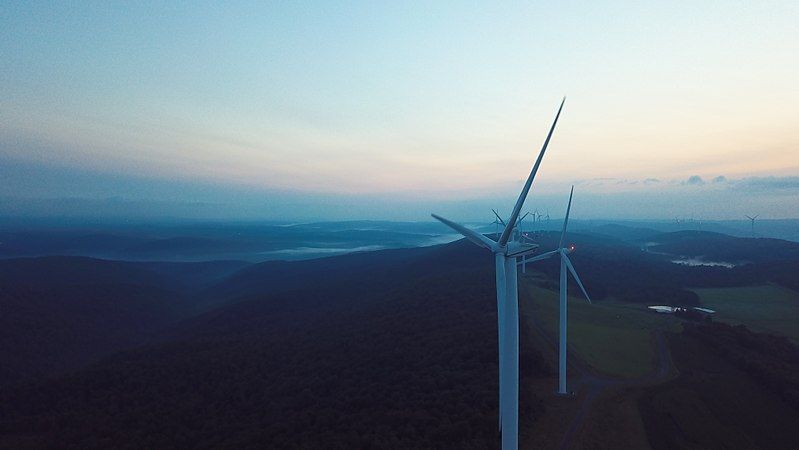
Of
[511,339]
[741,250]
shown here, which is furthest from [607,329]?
[741,250]

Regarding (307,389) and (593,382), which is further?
(307,389)

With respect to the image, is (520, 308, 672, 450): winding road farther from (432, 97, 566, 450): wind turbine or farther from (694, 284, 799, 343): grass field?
(694, 284, 799, 343): grass field

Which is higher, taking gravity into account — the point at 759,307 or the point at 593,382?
the point at 593,382

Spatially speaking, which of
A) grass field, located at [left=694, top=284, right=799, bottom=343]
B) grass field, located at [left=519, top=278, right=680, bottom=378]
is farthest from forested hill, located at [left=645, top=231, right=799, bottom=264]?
grass field, located at [left=519, top=278, right=680, bottom=378]

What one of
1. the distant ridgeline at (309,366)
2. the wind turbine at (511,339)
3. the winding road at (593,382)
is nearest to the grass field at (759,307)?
the distant ridgeline at (309,366)

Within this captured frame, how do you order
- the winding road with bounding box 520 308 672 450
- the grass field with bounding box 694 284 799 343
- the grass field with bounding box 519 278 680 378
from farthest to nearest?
the grass field with bounding box 694 284 799 343 → the grass field with bounding box 519 278 680 378 → the winding road with bounding box 520 308 672 450

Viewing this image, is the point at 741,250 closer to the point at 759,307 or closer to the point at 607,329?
the point at 759,307
